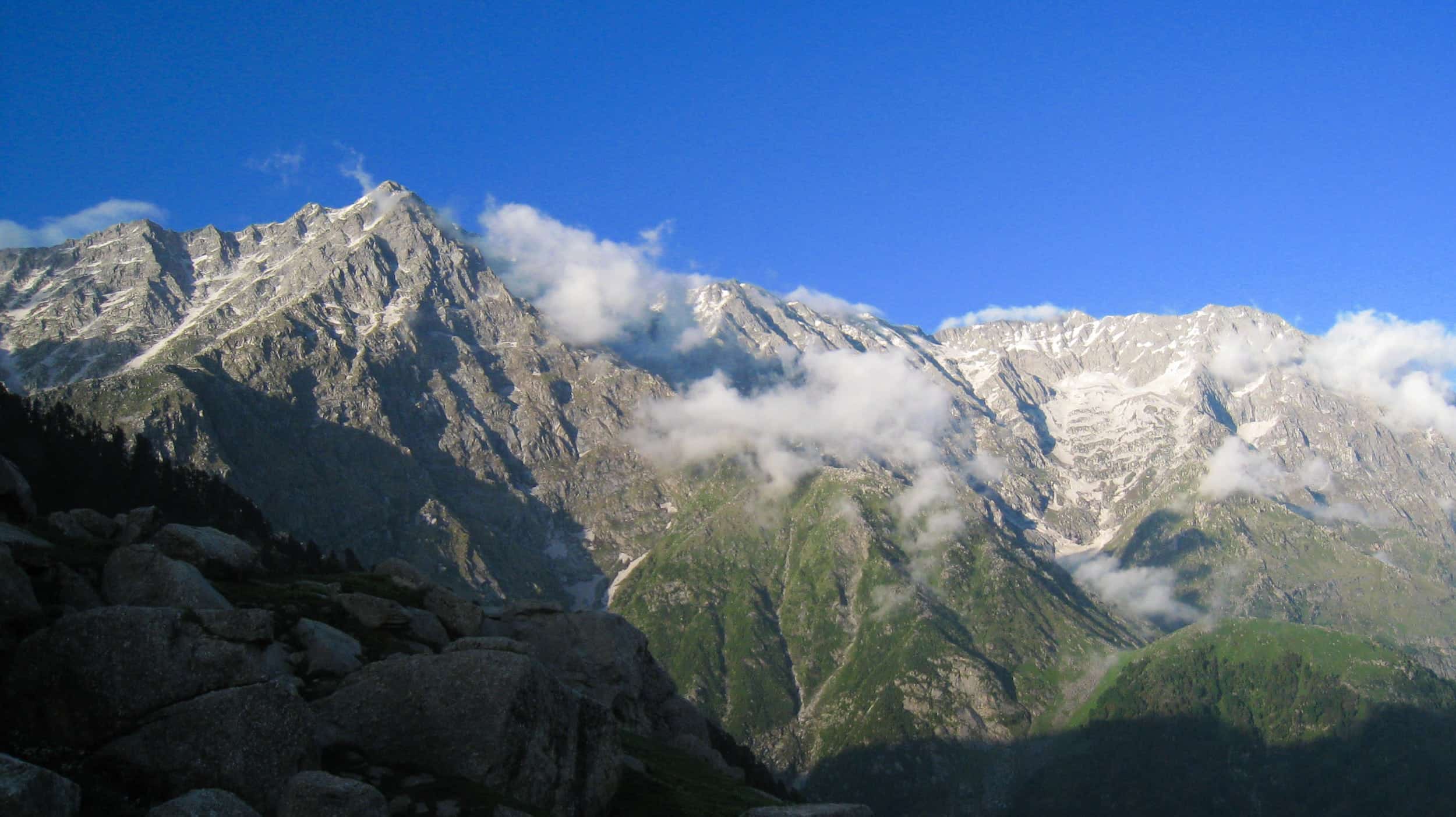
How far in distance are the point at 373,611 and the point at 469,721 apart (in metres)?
29.9

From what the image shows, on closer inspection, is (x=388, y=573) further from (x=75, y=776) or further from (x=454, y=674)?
(x=75, y=776)

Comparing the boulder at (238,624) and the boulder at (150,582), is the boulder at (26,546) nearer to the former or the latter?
the boulder at (150,582)

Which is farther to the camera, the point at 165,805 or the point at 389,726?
Result: the point at 389,726

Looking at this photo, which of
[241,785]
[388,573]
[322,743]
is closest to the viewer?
[241,785]

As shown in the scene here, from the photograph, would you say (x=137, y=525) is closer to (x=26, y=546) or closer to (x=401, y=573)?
(x=26, y=546)

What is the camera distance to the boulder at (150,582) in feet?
159

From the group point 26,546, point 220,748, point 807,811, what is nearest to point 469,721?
point 220,748

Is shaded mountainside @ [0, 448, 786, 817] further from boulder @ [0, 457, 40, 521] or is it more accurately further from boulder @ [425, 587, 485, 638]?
boulder @ [425, 587, 485, 638]

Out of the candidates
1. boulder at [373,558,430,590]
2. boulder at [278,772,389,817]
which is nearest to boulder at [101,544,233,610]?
boulder at [278,772,389,817]

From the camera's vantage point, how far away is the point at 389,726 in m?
41.2

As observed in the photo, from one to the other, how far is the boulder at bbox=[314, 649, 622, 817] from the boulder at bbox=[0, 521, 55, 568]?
15.3 metres

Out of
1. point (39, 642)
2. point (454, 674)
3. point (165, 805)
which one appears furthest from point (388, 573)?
point (165, 805)

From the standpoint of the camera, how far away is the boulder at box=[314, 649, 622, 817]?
4056 cm

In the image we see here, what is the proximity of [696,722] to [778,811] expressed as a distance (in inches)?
A: 2351
